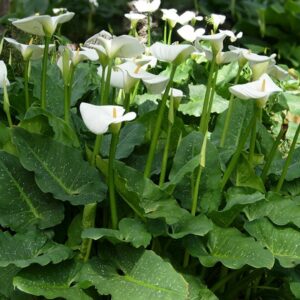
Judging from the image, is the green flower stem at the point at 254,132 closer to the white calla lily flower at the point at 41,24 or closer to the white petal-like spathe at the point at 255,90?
the white petal-like spathe at the point at 255,90

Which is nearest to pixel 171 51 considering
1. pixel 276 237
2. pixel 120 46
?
pixel 120 46

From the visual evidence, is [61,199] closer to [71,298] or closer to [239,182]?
[71,298]

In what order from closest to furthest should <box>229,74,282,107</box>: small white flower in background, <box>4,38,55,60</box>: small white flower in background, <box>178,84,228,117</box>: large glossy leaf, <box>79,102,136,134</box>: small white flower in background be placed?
<box>79,102,136,134</box>: small white flower in background
<box>229,74,282,107</box>: small white flower in background
<box>4,38,55,60</box>: small white flower in background
<box>178,84,228,117</box>: large glossy leaf

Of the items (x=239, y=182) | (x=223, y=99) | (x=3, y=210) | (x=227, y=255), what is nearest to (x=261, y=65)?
(x=239, y=182)

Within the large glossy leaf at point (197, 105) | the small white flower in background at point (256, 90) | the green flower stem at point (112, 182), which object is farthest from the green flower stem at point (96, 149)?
the large glossy leaf at point (197, 105)

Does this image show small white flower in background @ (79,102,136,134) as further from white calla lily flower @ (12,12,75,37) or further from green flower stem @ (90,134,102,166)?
white calla lily flower @ (12,12,75,37)

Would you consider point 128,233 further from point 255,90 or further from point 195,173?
point 255,90

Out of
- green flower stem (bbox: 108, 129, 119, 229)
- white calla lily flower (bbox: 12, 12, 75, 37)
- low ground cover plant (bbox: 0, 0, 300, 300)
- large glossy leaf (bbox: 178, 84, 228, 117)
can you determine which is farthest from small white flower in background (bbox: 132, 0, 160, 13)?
green flower stem (bbox: 108, 129, 119, 229)
